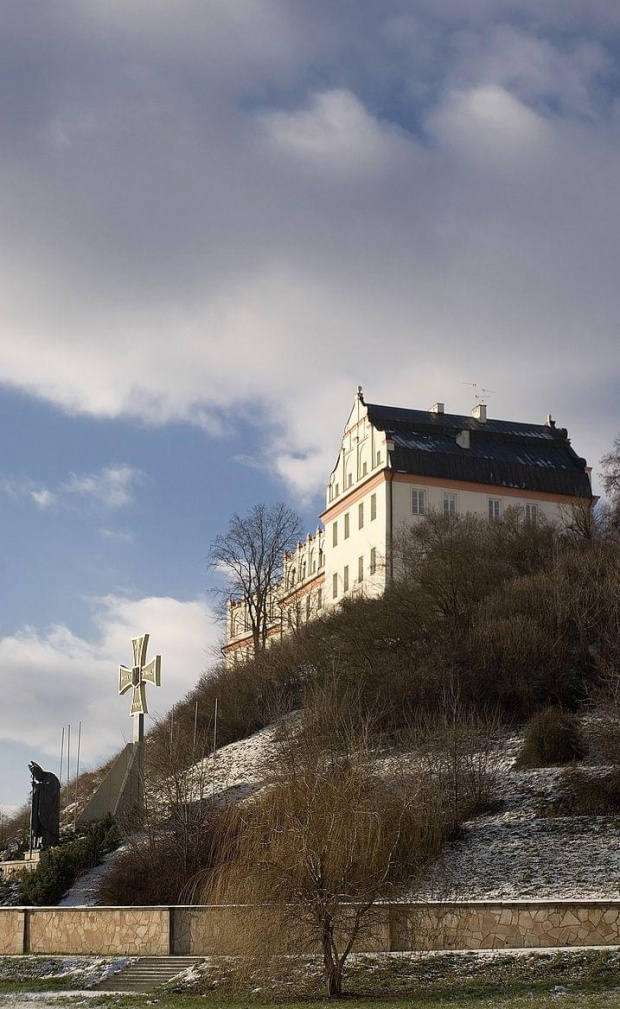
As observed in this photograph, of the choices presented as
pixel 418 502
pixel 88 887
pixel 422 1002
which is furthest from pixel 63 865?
pixel 418 502

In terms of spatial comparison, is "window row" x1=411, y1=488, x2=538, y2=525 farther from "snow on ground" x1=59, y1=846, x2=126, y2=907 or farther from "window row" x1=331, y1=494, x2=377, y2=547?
"snow on ground" x1=59, y1=846, x2=126, y2=907

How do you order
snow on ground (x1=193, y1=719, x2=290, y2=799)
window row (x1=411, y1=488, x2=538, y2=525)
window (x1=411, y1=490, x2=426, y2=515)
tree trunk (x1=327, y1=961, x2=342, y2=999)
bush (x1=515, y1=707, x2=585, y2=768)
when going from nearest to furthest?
tree trunk (x1=327, y1=961, x2=342, y2=999)
bush (x1=515, y1=707, x2=585, y2=768)
snow on ground (x1=193, y1=719, x2=290, y2=799)
window (x1=411, y1=490, x2=426, y2=515)
window row (x1=411, y1=488, x2=538, y2=525)

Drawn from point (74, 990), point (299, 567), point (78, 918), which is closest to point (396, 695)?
point (78, 918)

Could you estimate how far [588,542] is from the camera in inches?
2098

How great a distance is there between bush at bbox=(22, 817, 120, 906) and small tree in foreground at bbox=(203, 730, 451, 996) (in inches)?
505

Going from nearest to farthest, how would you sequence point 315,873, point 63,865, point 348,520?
point 315,873, point 63,865, point 348,520

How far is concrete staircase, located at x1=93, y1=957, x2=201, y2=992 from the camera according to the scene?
78.5 ft

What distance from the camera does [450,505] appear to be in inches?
2682

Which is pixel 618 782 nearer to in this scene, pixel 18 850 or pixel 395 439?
pixel 18 850

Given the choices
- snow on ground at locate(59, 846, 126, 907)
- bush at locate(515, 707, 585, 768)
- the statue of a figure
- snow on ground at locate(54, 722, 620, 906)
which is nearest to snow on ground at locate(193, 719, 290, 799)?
snow on ground at locate(54, 722, 620, 906)

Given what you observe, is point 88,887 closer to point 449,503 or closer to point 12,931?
point 12,931

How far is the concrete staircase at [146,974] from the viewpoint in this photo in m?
23.9

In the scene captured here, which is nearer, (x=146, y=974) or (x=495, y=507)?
(x=146, y=974)

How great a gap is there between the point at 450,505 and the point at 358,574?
6.11 meters
